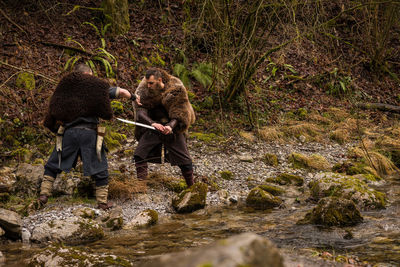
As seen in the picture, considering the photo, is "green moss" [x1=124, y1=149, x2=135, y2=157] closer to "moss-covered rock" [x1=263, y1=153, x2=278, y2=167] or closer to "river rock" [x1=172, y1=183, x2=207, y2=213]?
"river rock" [x1=172, y1=183, x2=207, y2=213]

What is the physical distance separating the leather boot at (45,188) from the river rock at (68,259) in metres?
1.80

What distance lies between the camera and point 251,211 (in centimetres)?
587

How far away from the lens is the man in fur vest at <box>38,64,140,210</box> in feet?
16.6

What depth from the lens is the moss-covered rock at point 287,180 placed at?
7.48 meters

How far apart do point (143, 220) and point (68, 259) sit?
1.71 meters

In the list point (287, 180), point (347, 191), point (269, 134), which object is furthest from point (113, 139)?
point (347, 191)

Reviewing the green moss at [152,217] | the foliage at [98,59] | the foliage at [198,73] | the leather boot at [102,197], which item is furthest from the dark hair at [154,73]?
the foliage at [198,73]

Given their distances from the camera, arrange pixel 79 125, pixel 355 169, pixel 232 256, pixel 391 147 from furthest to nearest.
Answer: pixel 391 147 → pixel 355 169 → pixel 79 125 → pixel 232 256

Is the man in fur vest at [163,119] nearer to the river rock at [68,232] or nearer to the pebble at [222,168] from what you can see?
the pebble at [222,168]

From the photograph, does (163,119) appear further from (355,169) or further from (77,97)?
(355,169)

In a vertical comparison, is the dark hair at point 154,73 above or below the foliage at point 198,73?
below

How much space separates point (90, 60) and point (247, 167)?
5.15 metres

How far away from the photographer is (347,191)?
6.10 meters

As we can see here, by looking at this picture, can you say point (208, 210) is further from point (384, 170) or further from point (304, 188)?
point (384, 170)
